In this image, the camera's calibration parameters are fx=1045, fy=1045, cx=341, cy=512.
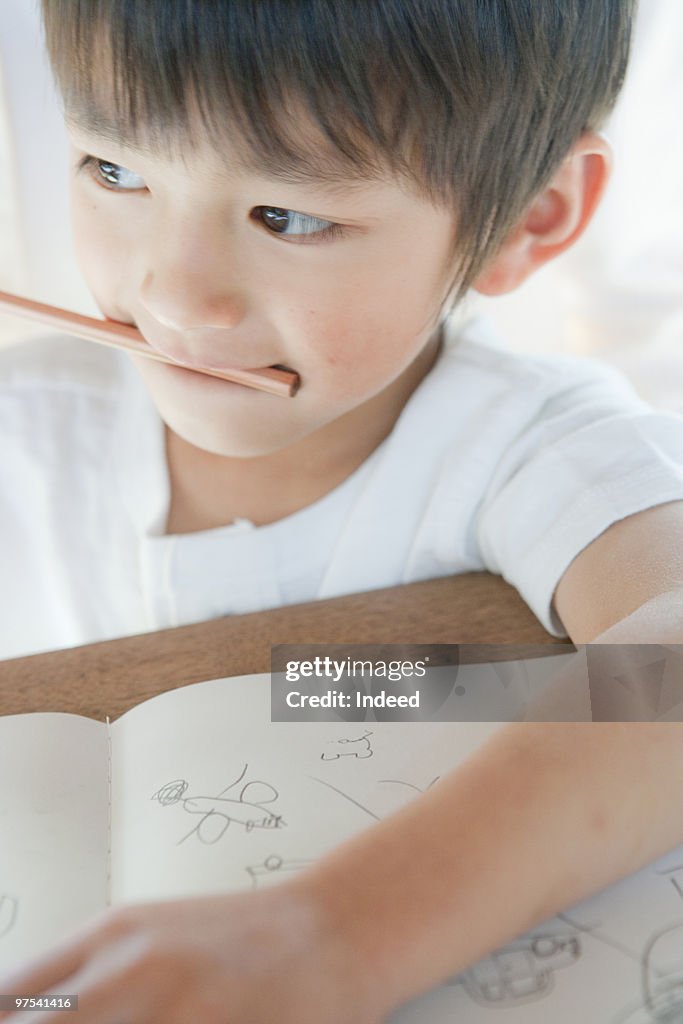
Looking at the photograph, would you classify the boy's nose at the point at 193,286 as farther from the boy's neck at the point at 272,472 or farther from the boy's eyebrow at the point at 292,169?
the boy's neck at the point at 272,472

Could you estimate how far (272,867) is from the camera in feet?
0.98

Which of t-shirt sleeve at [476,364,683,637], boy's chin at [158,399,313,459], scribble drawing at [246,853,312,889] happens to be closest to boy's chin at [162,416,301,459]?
boy's chin at [158,399,313,459]

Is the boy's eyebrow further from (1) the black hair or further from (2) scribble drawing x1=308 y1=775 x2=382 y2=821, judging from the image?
(2) scribble drawing x1=308 y1=775 x2=382 y2=821

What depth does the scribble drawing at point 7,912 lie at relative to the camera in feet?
0.93

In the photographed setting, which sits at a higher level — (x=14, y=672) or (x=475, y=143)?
(x=475, y=143)

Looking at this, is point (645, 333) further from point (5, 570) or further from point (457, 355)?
point (5, 570)

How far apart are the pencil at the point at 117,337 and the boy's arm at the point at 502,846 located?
17 cm

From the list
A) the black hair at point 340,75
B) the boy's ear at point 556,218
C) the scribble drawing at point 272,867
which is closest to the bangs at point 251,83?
the black hair at point 340,75

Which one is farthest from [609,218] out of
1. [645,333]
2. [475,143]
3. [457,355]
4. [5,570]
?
[5,570]

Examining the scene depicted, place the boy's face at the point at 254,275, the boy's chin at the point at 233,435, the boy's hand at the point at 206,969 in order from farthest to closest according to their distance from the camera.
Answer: the boy's chin at the point at 233,435 < the boy's face at the point at 254,275 < the boy's hand at the point at 206,969

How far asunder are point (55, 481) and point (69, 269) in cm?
15

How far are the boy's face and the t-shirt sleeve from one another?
79 mm

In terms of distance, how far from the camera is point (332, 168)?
13.7 inches

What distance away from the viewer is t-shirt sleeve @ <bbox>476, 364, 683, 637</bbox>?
0.43 meters
